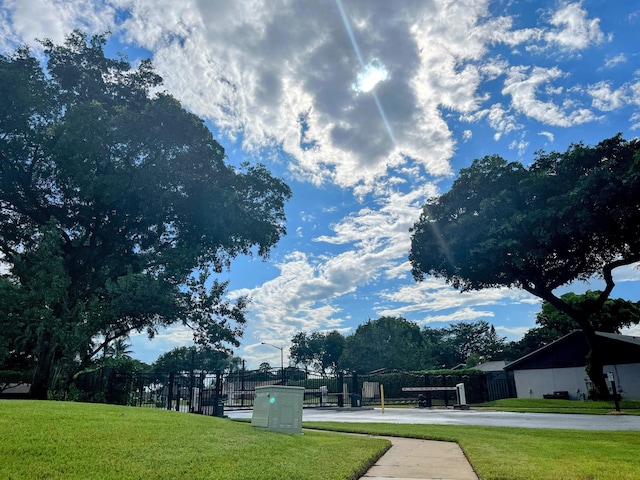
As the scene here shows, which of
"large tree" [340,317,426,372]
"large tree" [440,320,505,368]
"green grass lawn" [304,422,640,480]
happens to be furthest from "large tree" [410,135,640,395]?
"large tree" [440,320,505,368]

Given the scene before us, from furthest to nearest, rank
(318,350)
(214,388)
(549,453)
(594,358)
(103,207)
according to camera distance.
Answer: (318,350) < (594,358) < (103,207) < (214,388) < (549,453)

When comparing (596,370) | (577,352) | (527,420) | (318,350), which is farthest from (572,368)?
(318,350)

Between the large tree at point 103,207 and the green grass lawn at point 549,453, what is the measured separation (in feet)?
43.9

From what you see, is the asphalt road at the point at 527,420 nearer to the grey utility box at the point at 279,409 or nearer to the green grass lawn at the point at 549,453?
the green grass lawn at the point at 549,453

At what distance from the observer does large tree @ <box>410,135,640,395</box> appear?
23.0 meters

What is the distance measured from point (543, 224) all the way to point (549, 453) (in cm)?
1997

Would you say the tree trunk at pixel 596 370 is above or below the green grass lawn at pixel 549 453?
above

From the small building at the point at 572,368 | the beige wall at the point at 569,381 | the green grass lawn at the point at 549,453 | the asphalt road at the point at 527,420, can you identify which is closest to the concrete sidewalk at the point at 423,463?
the green grass lawn at the point at 549,453

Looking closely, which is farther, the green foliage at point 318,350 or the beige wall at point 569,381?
the green foliage at point 318,350

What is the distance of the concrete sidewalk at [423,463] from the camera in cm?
562

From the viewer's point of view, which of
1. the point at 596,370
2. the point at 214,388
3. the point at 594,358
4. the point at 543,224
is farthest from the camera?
the point at 594,358

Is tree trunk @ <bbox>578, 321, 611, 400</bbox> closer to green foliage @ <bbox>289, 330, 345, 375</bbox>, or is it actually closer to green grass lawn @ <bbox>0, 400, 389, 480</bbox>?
green grass lawn @ <bbox>0, 400, 389, 480</bbox>

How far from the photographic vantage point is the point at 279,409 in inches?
357

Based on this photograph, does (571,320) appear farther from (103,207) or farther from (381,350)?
(103,207)
